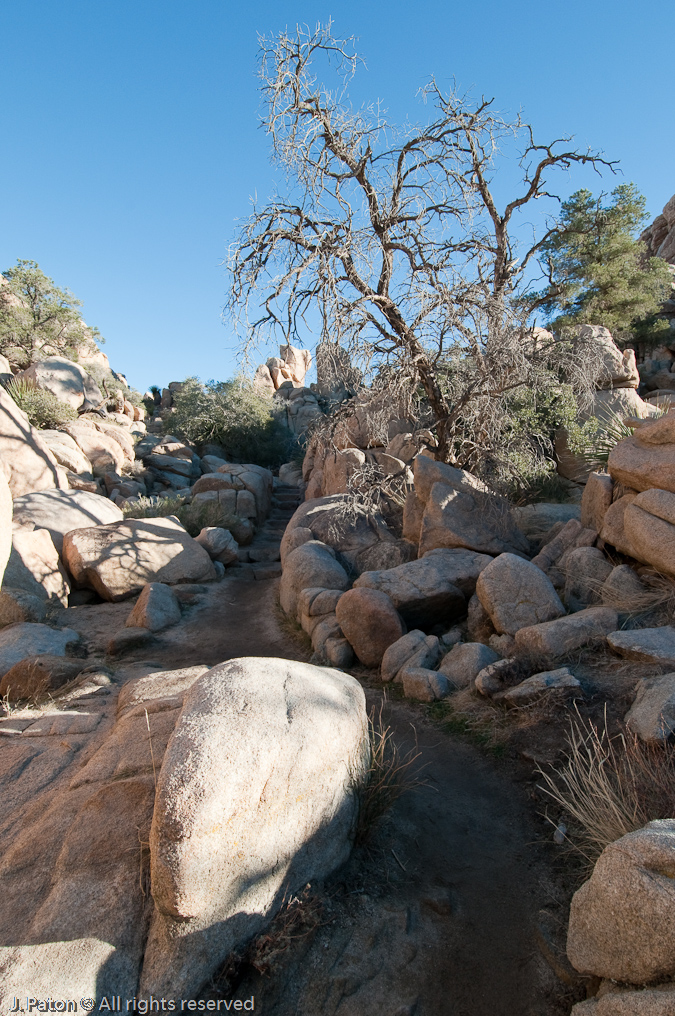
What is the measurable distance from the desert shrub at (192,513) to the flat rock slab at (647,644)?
33.5 feet

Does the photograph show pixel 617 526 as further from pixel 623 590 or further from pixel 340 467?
pixel 340 467

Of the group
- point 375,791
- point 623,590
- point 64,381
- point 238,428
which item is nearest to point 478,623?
point 623,590

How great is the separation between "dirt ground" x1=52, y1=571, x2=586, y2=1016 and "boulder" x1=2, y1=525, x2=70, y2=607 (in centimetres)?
712

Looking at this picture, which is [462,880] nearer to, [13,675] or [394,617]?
[394,617]

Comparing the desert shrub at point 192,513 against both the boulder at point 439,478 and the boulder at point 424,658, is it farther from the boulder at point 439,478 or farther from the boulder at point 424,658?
the boulder at point 424,658

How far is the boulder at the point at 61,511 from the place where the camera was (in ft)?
35.6

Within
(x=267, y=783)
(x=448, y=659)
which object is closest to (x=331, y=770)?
(x=267, y=783)

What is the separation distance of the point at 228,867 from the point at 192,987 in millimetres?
476

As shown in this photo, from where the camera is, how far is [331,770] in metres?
3.30

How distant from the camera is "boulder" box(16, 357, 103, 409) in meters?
20.3

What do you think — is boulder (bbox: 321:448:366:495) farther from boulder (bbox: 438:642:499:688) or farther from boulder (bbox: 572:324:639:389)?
boulder (bbox: 438:642:499:688)

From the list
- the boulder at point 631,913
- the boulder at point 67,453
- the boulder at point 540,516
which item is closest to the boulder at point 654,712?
the boulder at point 631,913

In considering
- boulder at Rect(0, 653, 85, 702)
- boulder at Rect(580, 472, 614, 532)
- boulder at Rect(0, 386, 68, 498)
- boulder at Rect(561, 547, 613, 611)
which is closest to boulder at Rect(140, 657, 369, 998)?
boulder at Rect(0, 653, 85, 702)

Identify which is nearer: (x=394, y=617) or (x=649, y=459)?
(x=649, y=459)
